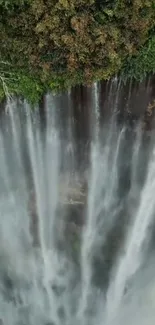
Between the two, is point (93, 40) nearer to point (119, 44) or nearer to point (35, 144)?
point (119, 44)

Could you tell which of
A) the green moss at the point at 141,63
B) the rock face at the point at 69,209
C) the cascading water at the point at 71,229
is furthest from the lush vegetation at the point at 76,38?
the rock face at the point at 69,209

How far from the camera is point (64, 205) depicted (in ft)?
40.2

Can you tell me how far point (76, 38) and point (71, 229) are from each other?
482cm

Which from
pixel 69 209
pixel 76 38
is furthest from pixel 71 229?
pixel 76 38

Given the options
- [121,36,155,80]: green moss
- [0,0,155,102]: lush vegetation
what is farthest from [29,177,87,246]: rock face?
[121,36,155,80]: green moss

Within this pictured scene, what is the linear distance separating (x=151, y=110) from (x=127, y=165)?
1384 millimetres

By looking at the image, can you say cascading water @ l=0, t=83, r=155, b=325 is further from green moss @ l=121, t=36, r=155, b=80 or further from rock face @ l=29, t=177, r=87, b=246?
green moss @ l=121, t=36, r=155, b=80

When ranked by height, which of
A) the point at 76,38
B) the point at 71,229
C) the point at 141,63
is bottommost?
the point at 71,229

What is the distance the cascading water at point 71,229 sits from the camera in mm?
11492

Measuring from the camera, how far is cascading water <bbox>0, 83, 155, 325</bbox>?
1149cm

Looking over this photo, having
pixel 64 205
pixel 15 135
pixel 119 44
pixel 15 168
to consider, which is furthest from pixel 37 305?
pixel 119 44

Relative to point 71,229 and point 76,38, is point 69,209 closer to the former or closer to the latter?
point 71,229

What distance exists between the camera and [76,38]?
9.34 meters

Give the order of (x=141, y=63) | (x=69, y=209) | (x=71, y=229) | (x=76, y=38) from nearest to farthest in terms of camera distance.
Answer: (x=76, y=38) < (x=141, y=63) < (x=69, y=209) < (x=71, y=229)
